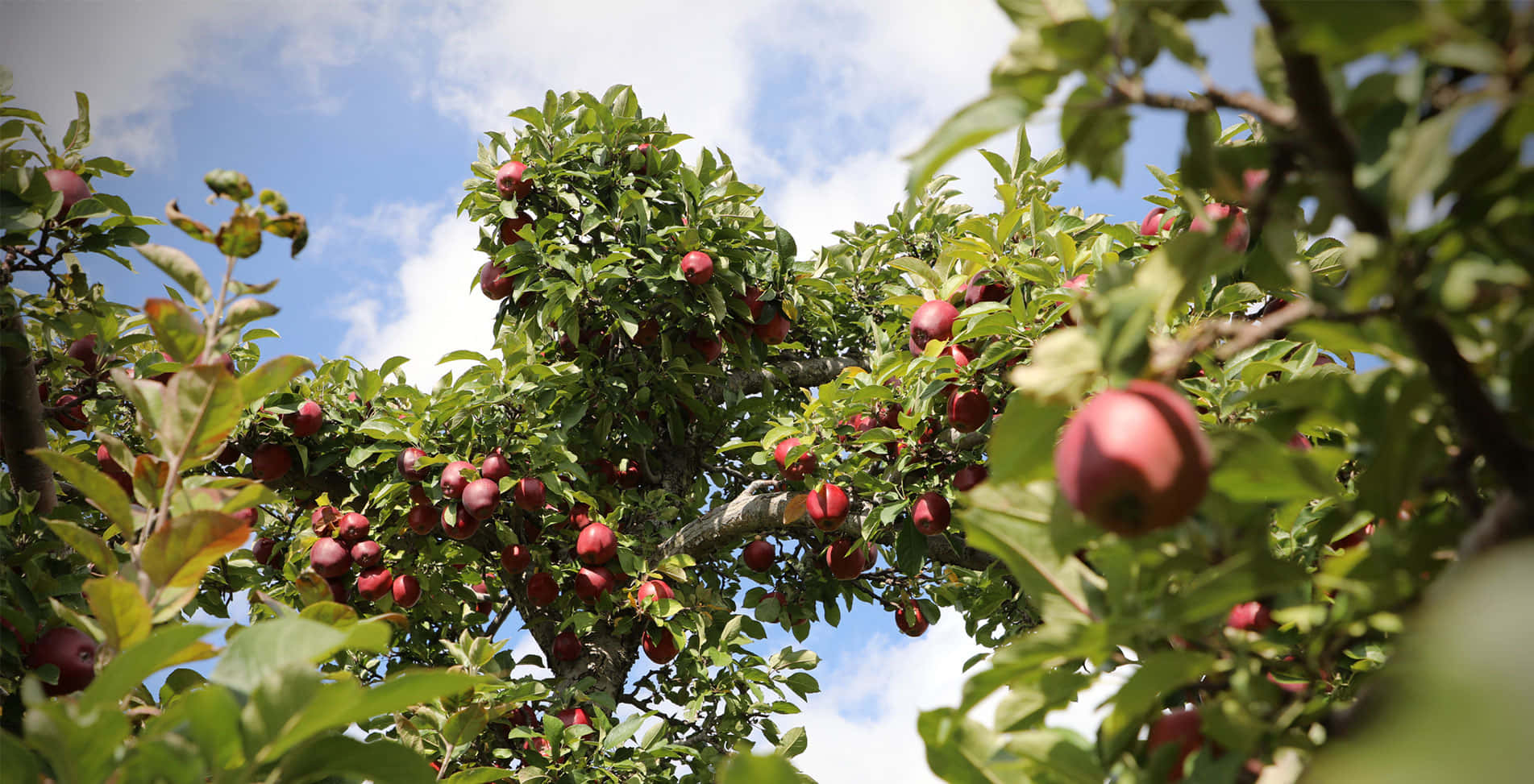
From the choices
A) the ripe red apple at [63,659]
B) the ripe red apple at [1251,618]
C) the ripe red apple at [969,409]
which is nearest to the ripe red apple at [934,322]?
the ripe red apple at [969,409]

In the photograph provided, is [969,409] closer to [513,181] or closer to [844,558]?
[844,558]

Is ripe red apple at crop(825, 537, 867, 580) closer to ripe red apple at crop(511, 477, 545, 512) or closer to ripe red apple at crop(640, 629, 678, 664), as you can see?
ripe red apple at crop(640, 629, 678, 664)

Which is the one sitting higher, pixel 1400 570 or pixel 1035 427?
pixel 1035 427

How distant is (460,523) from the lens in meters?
Result: 3.37

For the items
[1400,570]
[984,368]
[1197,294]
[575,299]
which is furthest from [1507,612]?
[575,299]

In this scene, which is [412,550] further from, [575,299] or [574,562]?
[575,299]

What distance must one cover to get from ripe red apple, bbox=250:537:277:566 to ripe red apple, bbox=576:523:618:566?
1487mm

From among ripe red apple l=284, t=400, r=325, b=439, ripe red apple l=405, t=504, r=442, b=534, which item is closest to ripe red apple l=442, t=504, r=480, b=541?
ripe red apple l=405, t=504, r=442, b=534

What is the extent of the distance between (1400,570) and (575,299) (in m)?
3.21

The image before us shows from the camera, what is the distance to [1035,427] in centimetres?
60

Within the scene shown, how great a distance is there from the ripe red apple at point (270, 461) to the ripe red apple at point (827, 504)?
225 centimetres

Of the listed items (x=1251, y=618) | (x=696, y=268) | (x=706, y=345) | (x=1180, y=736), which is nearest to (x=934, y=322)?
(x=1251, y=618)

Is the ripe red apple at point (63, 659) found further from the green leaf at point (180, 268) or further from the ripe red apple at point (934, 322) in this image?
the ripe red apple at point (934, 322)

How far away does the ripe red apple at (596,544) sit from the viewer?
135 inches
